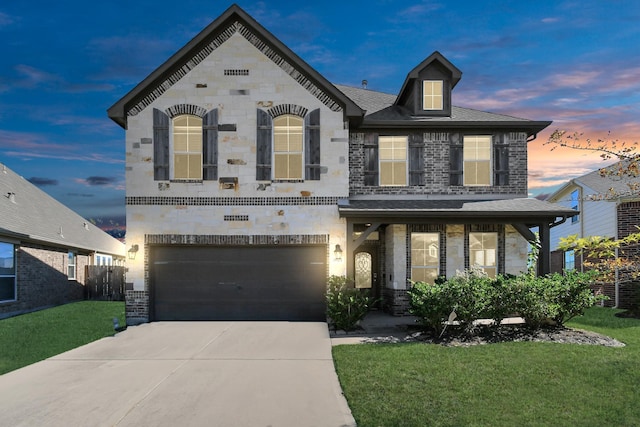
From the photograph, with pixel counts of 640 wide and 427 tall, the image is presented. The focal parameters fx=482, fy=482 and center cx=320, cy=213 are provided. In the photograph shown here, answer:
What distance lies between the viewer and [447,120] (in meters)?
15.4

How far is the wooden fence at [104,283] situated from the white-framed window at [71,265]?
147cm

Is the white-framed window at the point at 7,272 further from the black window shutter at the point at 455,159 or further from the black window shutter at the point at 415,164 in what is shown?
the black window shutter at the point at 455,159

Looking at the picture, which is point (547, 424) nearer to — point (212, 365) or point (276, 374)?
point (276, 374)

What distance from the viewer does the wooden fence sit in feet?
83.1

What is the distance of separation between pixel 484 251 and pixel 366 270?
3.95 m

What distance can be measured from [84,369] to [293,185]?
25.1 ft

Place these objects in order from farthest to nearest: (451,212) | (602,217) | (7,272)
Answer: (602,217) → (7,272) → (451,212)

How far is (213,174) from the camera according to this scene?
1456 centimetres

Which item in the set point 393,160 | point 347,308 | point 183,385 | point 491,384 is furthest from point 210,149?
point 491,384

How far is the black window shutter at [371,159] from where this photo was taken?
15.6m

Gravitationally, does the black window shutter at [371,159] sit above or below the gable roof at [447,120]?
below

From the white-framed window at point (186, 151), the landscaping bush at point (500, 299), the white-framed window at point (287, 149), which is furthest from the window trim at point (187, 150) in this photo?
the landscaping bush at point (500, 299)

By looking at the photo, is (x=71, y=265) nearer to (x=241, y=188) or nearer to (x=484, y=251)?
(x=241, y=188)

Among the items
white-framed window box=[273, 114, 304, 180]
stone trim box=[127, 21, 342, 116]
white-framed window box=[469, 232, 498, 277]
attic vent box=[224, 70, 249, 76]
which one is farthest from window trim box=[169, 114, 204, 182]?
white-framed window box=[469, 232, 498, 277]
